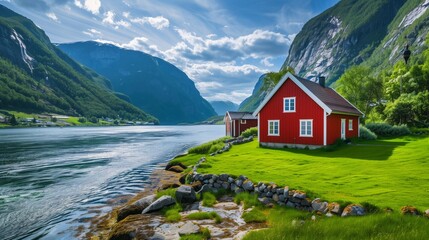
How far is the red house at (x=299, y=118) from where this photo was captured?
29750 millimetres

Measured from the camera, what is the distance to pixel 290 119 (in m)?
32.0

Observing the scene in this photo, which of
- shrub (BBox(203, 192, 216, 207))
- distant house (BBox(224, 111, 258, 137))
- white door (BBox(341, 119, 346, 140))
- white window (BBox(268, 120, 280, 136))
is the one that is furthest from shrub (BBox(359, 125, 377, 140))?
shrub (BBox(203, 192, 216, 207))

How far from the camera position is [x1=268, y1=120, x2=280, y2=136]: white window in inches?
1309

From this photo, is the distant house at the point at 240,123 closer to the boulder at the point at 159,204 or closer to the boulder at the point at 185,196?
the boulder at the point at 185,196

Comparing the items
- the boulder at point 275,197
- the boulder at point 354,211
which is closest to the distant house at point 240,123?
the boulder at point 275,197

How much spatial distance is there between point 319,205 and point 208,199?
20.2ft

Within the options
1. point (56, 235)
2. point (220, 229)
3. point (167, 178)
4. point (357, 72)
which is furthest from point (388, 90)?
point (56, 235)

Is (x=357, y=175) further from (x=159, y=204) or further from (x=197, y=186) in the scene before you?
(x=159, y=204)

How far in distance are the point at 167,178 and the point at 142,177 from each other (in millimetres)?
3107

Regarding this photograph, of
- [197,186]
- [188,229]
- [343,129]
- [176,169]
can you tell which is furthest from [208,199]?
[343,129]

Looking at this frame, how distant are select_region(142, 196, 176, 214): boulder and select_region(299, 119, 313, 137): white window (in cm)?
1988

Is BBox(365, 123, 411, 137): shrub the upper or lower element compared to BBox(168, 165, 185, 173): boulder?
upper

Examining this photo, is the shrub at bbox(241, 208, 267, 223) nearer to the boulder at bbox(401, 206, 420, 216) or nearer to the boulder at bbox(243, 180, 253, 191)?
the boulder at bbox(243, 180, 253, 191)

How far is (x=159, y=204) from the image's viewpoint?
1457cm
